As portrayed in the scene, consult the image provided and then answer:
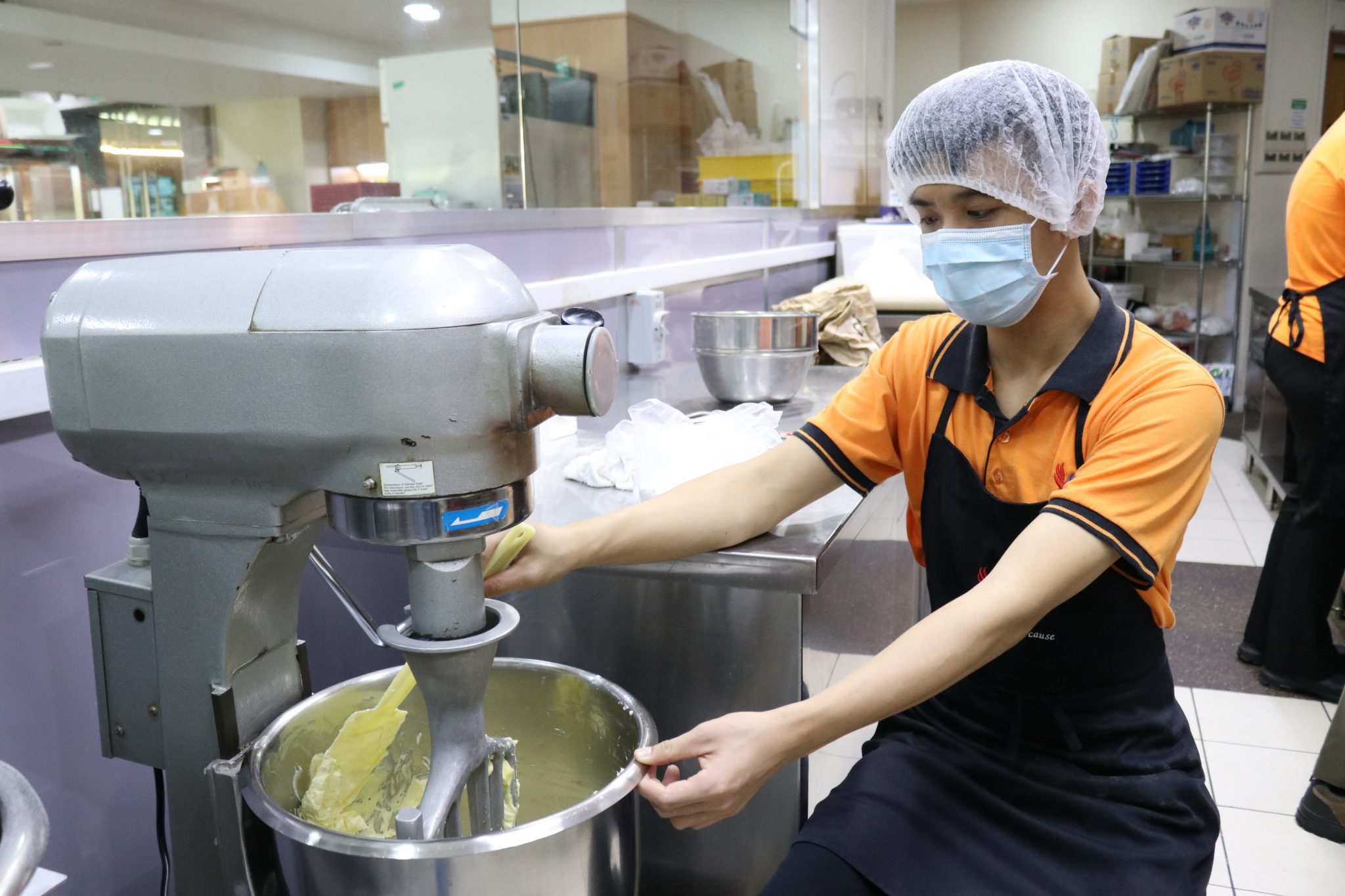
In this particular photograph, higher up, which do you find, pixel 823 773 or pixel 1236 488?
pixel 823 773

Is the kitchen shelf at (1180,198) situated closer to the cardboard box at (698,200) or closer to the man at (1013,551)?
the cardboard box at (698,200)

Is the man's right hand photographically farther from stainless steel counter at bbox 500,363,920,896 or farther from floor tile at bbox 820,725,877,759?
floor tile at bbox 820,725,877,759

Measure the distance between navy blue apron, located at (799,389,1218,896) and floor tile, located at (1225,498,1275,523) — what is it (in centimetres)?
395

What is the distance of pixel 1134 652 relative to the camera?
4.09 feet

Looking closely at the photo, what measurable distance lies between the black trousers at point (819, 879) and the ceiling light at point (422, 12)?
220 centimetres

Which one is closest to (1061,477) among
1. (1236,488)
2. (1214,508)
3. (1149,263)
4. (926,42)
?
(1214,508)

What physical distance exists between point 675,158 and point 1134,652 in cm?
312

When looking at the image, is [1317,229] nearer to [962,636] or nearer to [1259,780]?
[1259,780]

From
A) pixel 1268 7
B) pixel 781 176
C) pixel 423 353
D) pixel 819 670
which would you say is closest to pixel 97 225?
pixel 423 353

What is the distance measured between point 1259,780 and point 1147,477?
6.23 feet

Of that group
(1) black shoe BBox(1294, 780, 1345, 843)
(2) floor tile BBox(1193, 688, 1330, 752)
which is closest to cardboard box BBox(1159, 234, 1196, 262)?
(2) floor tile BBox(1193, 688, 1330, 752)

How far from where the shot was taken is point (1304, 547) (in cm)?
291

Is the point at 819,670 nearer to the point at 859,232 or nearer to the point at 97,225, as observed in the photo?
the point at 97,225

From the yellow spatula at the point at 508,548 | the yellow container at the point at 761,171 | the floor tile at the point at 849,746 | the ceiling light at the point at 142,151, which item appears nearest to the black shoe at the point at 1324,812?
the floor tile at the point at 849,746
